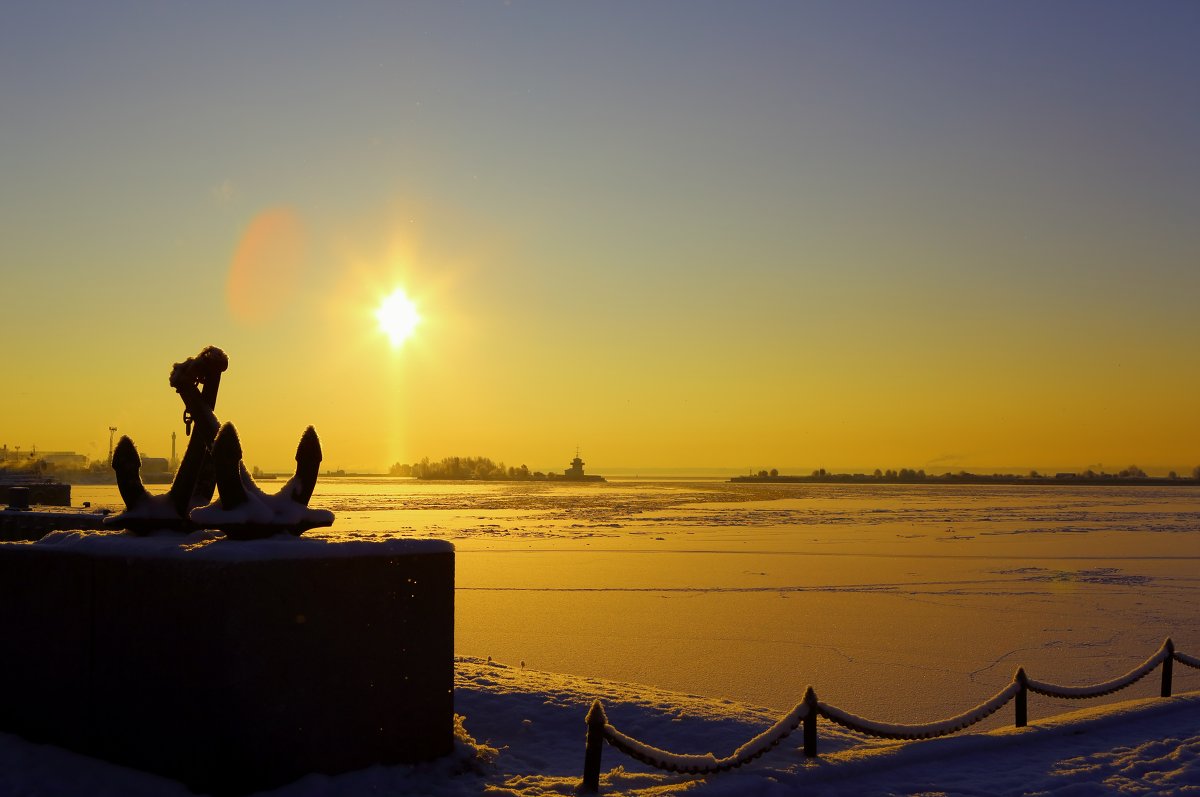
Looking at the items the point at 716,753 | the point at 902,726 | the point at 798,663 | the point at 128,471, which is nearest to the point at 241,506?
the point at 128,471

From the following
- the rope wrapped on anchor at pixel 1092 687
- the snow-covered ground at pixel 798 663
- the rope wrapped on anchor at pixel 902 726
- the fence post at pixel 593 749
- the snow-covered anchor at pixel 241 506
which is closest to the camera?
the fence post at pixel 593 749

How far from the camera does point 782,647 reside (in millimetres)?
14680

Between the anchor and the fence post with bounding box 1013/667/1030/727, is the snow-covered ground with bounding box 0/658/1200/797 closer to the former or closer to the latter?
the fence post with bounding box 1013/667/1030/727

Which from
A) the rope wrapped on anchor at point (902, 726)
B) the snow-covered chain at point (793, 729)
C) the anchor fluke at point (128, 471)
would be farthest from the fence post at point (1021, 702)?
the anchor fluke at point (128, 471)

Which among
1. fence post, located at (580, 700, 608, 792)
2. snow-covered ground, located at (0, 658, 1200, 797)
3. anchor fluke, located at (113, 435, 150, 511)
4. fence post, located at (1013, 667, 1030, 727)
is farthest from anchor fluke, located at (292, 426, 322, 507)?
fence post, located at (1013, 667, 1030, 727)

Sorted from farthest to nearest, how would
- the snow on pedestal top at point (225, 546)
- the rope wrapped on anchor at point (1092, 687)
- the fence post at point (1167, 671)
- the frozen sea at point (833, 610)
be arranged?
the frozen sea at point (833, 610), the fence post at point (1167, 671), the rope wrapped on anchor at point (1092, 687), the snow on pedestal top at point (225, 546)

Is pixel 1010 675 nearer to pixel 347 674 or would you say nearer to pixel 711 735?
pixel 711 735

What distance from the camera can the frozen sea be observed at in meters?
12.7

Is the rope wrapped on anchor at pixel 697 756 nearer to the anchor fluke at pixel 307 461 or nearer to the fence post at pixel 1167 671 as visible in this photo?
the anchor fluke at pixel 307 461

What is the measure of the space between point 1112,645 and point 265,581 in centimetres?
1393

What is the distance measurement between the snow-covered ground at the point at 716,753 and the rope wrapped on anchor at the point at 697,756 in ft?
0.41

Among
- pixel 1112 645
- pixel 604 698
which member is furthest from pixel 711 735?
pixel 1112 645

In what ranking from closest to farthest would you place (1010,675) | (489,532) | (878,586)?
(1010,675), (878,586), (489,532)

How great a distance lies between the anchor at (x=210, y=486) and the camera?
25.2 ft
